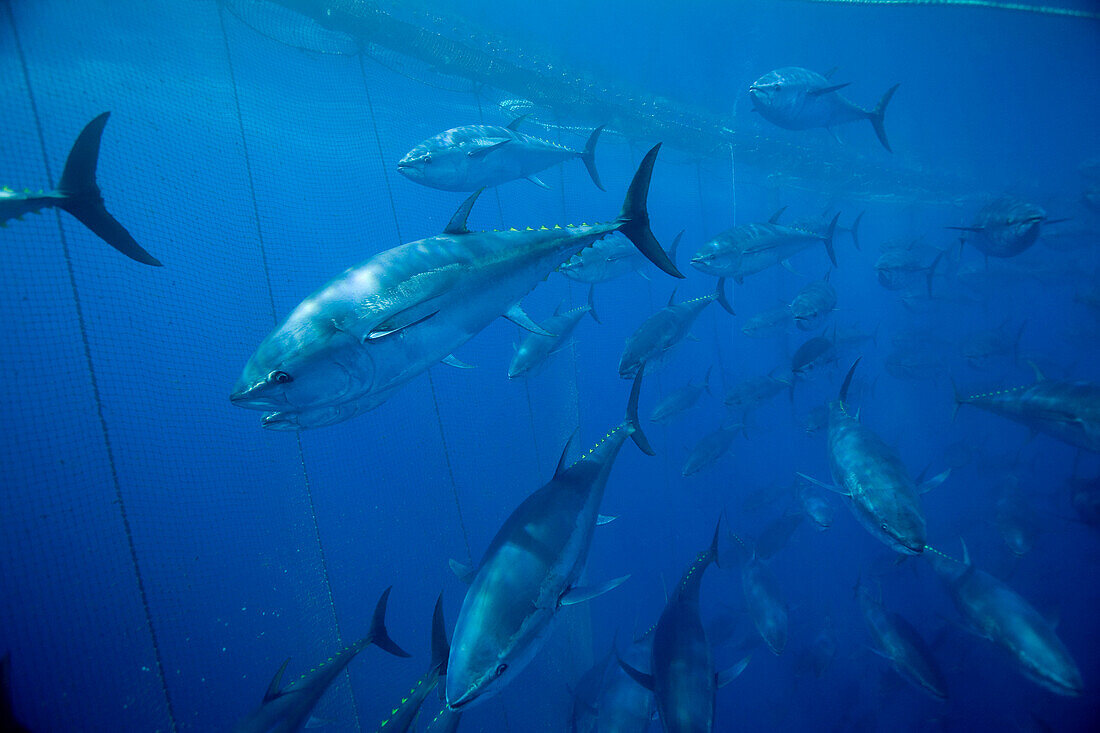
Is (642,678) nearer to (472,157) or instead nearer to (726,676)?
(726,676)

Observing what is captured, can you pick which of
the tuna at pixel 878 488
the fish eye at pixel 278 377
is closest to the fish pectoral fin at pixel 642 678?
the tuna at pixel 878 488

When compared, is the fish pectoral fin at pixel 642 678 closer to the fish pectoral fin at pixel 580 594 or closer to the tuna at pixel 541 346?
the fish pectoral fin at pixel 580 594

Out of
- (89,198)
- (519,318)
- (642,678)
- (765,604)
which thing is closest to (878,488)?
(642,678)

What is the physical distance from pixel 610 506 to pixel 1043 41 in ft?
73.6

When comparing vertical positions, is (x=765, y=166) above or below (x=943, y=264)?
above

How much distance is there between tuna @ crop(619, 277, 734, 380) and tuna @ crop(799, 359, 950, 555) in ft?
6.56

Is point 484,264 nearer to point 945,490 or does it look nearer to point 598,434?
point 598,434

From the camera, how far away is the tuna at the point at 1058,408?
404cm

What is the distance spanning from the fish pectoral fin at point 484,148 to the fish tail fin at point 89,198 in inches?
100

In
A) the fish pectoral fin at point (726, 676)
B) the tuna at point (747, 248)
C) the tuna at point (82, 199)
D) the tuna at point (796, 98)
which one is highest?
the tuna at point (796, 98)

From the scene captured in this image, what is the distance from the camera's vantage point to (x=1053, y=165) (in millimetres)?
29219

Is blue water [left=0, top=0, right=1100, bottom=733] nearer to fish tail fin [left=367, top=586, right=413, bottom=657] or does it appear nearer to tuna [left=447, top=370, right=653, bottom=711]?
fish tail fin [left=367, top=586, right=413, bottom=657]

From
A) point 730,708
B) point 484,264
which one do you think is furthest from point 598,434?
point 484,264

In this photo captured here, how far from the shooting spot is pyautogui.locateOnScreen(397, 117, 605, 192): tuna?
401 centimetres
